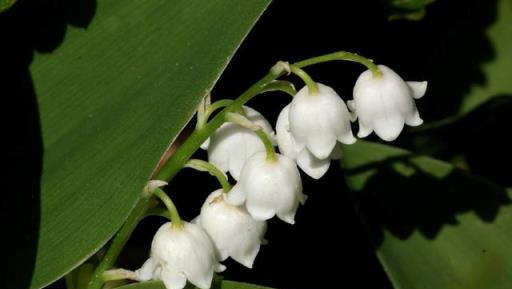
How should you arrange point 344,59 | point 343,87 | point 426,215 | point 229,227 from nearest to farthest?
point 344,59, point 229,227, point 426,215, point 343,87

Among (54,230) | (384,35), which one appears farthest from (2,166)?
(384,35)

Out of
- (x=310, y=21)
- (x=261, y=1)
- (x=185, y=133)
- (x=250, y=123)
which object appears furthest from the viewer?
(x=310, y=21)

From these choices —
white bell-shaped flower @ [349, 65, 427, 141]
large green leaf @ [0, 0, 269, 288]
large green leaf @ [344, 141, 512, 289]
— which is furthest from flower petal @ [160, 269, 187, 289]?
large green leaf @ [344, 141, 512, 289]

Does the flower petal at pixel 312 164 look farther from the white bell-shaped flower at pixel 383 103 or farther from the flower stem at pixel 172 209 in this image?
the flower stem at pixel 172 209

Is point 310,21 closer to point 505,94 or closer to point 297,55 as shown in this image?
point 297,55

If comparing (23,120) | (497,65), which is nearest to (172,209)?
(23,120)

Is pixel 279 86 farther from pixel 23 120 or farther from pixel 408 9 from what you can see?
pixel 408 9

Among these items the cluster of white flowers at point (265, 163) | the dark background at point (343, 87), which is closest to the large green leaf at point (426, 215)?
the dark background at point (343, 87)
